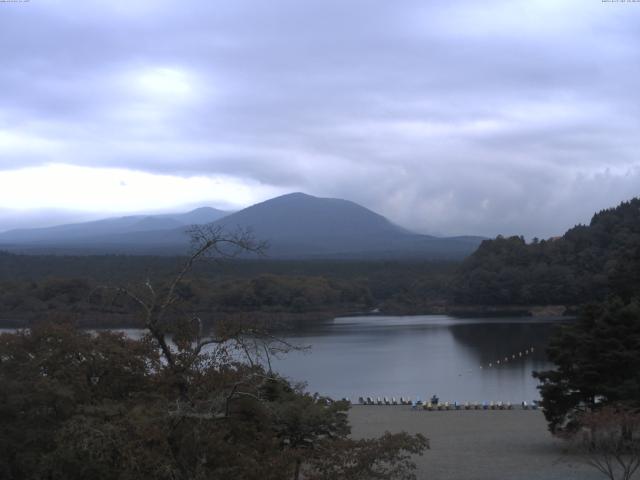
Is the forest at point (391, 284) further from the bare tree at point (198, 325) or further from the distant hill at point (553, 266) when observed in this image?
the bare tree at point (198, 325)

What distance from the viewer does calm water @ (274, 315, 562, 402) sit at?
818 inches

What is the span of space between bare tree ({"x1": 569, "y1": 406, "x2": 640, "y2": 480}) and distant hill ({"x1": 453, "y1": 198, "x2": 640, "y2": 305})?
35.0 meters

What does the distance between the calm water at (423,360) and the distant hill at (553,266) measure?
6319 millimetres

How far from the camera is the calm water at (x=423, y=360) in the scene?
20.7 metres

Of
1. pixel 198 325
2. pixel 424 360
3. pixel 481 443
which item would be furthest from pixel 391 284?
pixel 198 325

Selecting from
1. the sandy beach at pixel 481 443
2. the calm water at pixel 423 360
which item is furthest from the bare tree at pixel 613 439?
the calm water at pixel 423 360

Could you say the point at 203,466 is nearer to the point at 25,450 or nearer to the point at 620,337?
the point at 25,450

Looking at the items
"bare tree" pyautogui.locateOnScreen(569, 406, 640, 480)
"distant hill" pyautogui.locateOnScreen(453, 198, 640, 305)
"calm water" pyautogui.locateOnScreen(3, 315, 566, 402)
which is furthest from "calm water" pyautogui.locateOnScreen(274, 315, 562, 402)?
"bare tree" pyautogui.locateOnScreen(569, 406, 640, 480)

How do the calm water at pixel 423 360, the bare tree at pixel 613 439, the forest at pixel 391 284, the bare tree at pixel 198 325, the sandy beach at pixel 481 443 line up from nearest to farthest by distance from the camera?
the bare tree at pixel 198 325, the bare tree at pixel 613 439, the sandy beach at pixel 481 443, the calm water at pixel 423 360, the forest at pixel 391 284

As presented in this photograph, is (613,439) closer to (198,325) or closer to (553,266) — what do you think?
(198,325)

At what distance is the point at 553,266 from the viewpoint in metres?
49.2

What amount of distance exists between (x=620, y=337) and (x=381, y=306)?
43.2m

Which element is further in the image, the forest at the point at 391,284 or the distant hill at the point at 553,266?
the distant hill at the point at 553,266

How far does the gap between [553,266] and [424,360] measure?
25.1 m
